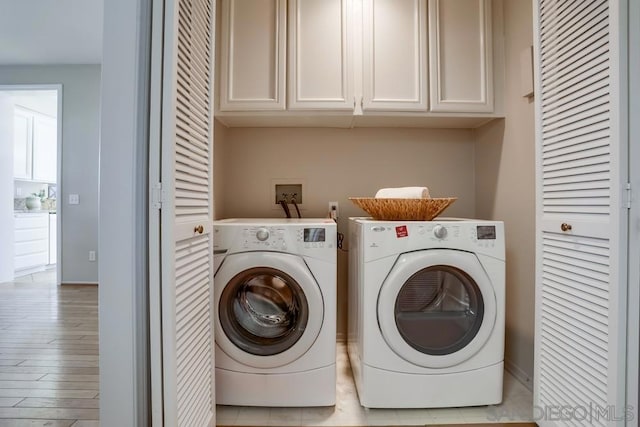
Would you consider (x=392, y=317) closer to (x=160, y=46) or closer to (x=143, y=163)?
(x=143, y=163)

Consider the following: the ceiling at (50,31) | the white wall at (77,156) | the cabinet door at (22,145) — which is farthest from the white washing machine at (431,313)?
the cabinet door at (22,145)

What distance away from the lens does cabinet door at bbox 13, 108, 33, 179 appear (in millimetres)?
4570

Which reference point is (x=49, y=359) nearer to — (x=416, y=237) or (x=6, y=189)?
(x=416, y=237)

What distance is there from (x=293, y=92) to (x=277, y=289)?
3.51 ft

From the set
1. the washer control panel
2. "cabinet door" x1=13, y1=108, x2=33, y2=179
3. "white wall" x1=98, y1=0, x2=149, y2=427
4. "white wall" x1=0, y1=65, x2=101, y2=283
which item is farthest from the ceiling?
the washer control panel

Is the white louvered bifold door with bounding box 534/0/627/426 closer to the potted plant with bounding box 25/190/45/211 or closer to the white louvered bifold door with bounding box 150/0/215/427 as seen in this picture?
the white louvered bifold door with bounding box 150/0/215/427

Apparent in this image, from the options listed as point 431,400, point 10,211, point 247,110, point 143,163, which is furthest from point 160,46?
point 10,211

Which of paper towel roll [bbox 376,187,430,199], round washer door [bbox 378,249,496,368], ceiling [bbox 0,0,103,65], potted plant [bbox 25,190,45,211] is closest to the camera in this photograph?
round washer door [bbox 378,249,496,368]

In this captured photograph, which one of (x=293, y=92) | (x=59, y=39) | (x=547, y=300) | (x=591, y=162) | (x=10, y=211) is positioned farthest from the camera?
(x=10, y=211)

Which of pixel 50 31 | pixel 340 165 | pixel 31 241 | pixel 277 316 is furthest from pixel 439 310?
pixel 31 241

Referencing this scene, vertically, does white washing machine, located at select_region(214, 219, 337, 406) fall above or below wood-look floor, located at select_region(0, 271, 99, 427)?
above

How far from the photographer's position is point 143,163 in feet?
3.25

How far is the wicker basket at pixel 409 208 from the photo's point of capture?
5.24ft

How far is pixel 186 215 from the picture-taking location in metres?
1.15
